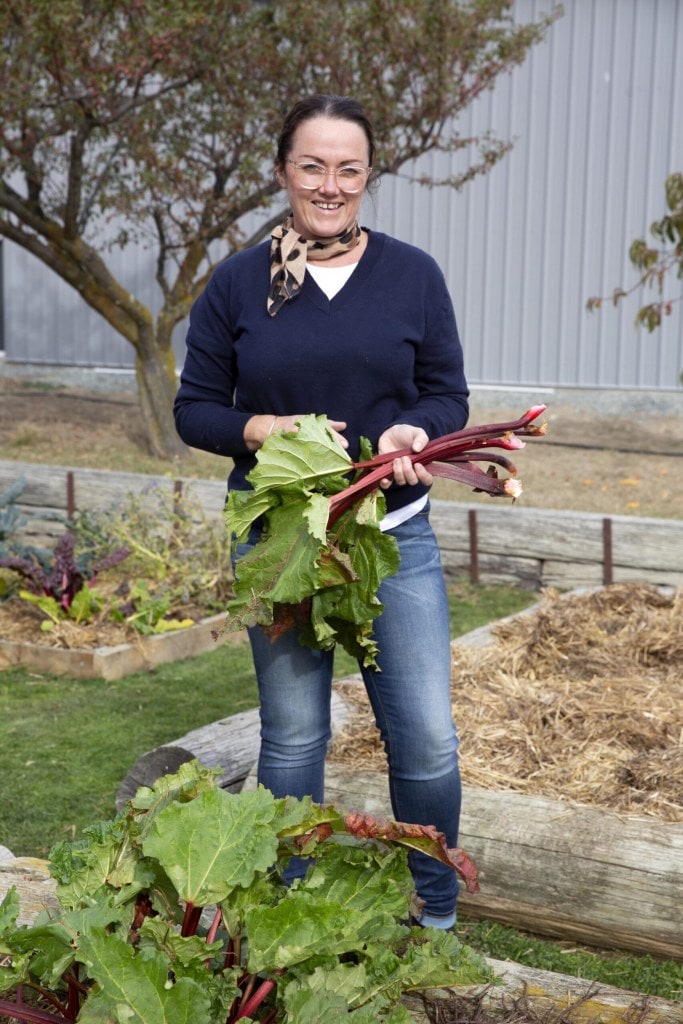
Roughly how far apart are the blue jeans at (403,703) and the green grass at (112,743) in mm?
581

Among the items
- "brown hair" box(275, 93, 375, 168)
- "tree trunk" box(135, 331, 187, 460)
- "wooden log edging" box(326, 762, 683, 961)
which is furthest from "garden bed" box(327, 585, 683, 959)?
"tree trunk" box(135, 331, 187, 460)

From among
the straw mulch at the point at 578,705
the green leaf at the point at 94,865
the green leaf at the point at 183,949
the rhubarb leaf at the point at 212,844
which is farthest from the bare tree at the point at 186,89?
the green leaf at the point at 183,949

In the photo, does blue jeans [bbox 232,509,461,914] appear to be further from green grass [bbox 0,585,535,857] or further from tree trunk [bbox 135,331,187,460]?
tree trunk [bbox 135,331,187,460]

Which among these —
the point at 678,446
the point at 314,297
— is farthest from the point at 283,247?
the point at 678,446

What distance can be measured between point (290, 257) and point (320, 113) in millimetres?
326

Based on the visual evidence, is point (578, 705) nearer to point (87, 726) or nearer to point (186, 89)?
point (87, 726)

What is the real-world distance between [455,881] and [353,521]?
3.12 feet

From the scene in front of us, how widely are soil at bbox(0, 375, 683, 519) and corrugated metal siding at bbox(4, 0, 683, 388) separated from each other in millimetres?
562

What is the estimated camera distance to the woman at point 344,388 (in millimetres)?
2779

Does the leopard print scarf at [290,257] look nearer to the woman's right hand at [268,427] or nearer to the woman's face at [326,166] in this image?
the woman's face at [326,166]

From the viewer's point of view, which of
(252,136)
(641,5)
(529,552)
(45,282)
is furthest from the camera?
(45,282)

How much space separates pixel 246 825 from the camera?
2230 mm

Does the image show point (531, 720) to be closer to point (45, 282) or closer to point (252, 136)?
point (252, 136)

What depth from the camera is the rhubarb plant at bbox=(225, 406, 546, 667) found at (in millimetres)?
2572
